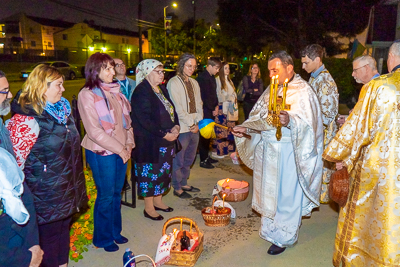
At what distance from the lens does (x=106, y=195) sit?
3801mm

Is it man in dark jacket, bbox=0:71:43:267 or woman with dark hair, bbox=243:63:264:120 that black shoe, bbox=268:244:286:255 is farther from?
woman with dark hair, bbox=243:63:264:120

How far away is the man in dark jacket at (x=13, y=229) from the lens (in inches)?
78.0

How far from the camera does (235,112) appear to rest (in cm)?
749

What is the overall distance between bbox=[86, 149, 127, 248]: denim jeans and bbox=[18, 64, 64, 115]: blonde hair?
106cm

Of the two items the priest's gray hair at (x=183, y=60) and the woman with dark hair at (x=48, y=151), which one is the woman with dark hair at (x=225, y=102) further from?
the woman with dark hair at (x=48, y=151)

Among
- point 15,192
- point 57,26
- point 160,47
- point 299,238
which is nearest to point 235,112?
point 299,238

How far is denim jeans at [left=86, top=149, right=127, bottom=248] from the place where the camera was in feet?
12.3

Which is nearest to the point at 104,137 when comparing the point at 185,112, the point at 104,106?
the point at 104,106

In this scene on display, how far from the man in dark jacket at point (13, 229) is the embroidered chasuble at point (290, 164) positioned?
2.44 metres

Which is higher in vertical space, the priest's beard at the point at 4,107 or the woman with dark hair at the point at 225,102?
the priest's beard at the point at 4,107

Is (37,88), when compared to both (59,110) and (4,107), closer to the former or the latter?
(59,110)

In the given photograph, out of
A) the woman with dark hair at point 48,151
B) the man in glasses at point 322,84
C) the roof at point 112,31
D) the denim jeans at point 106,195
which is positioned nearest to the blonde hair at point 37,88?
the woman with dark hair at point 48,151

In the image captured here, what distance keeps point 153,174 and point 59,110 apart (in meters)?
1.91

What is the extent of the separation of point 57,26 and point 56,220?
215 ft
